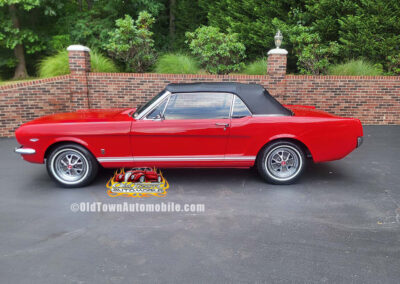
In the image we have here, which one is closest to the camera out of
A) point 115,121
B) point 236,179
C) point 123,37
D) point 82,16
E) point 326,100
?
point 115,121

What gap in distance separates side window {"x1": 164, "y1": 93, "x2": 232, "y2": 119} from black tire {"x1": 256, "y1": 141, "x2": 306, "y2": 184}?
0.84 metres

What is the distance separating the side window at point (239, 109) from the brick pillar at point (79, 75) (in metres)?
5.44

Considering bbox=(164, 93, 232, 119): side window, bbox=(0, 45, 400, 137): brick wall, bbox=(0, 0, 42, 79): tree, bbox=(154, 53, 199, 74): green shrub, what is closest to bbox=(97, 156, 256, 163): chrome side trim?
bbox=(164, 93, 232, 119): side window

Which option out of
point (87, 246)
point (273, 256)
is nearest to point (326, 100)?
point (273, 256)

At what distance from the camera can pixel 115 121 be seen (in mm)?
4781

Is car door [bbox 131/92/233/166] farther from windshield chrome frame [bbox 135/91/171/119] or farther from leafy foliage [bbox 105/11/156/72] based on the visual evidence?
leafy foliage [bbox 105/11/156/72]

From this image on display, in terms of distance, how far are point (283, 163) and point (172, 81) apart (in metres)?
4.94

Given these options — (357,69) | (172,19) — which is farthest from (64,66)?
(172,19)

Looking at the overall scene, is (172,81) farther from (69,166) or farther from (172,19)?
(172,19)

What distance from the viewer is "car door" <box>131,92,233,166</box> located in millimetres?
4723

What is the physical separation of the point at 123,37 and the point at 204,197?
716 cm

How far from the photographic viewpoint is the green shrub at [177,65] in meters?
9.65

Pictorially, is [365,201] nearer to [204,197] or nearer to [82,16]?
[204,197]

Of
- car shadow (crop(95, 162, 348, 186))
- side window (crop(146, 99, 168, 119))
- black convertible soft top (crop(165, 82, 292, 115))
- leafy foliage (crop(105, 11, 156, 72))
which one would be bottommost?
car shadow (crop(95, 162, 348, 186))
